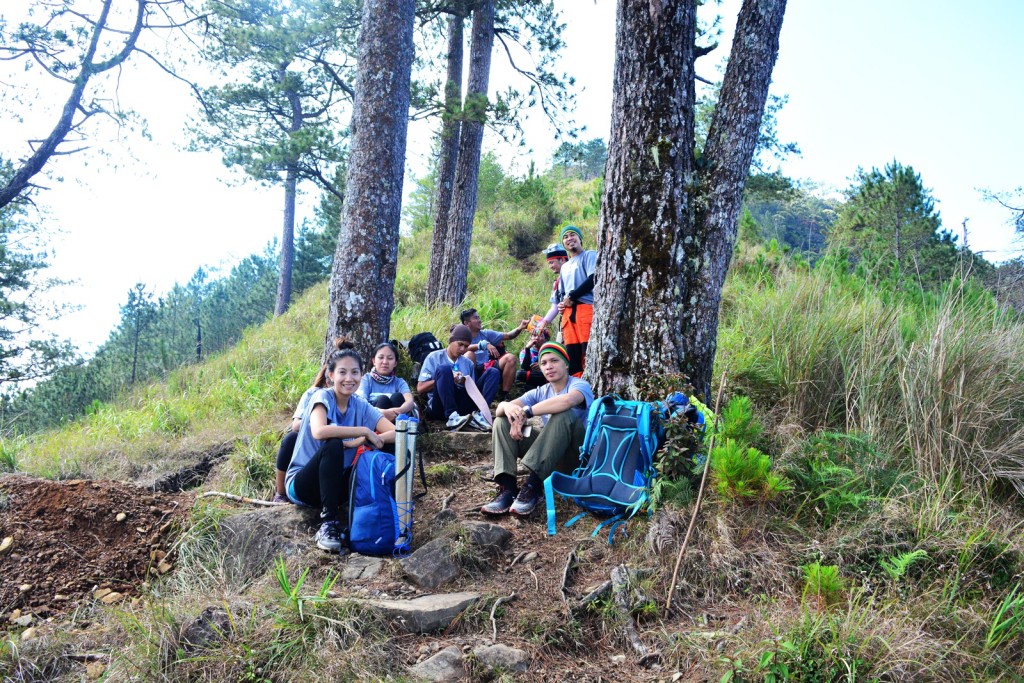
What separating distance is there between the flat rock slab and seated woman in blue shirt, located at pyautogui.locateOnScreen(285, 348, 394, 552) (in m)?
0.80

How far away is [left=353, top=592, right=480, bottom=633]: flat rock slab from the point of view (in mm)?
3518

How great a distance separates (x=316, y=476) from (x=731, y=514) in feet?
8.95

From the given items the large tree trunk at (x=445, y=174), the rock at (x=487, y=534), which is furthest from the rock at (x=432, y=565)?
the large tree trunk at (x=445, y=174)

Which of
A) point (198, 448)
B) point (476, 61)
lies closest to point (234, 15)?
point (476, 61)

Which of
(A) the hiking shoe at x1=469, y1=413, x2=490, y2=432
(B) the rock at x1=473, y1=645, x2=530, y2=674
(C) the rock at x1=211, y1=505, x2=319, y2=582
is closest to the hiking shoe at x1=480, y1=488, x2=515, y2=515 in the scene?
(C) the rock at x1=211, y1=505, x2=319, y2=582

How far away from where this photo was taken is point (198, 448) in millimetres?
6793

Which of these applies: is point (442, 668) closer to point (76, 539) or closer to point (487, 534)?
point (487, 534)

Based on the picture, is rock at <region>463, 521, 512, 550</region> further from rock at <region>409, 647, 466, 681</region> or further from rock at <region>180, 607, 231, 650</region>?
rock at <region>180, 607, 231, 650</region>

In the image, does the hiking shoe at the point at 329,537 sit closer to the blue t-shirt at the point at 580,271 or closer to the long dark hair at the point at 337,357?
the long dark hair at the point at 337,357

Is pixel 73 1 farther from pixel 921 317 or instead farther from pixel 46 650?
pixel 921 317

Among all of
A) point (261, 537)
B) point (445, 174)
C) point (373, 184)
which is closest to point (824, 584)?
point (261, 537)

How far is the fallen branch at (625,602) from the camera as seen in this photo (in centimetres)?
339

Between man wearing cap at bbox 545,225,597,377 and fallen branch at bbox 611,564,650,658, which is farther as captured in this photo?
man wearing cap at bbox 545,225,597,377

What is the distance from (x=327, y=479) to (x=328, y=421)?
40cm
